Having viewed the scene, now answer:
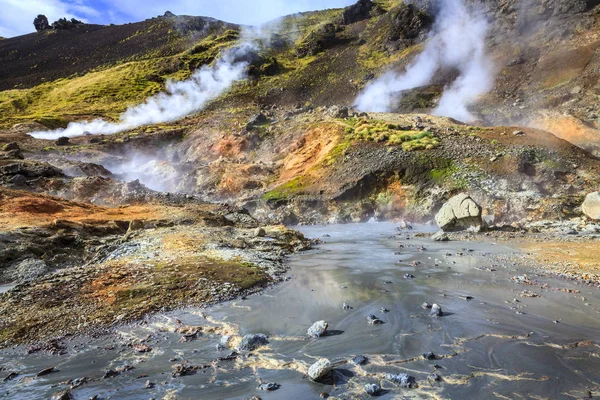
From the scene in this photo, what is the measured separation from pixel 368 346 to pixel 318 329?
3.96 ft

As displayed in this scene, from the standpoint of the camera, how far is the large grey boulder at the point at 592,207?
20.6 meters

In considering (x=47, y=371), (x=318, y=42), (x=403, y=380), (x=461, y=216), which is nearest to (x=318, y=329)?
(x=403, y=380)

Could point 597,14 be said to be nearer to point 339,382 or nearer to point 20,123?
point 339,382

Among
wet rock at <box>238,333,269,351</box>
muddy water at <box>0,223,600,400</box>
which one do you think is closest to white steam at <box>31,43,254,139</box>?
muddy water at <box>0,223,600,400</box>

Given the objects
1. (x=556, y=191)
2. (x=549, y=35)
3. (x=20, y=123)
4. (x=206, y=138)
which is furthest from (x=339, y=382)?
(x=20, y=123)

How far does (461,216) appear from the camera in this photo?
71.5 ft

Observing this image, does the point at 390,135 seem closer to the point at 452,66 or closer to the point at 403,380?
the point at 403,380

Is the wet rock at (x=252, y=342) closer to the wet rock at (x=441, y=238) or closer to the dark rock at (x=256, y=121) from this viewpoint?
the wet rock at (x=441, y=238)

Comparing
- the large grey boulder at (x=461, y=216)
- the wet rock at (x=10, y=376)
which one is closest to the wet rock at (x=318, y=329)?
the wet rock at (x=10, y=376)

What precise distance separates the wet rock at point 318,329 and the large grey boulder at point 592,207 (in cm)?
1896

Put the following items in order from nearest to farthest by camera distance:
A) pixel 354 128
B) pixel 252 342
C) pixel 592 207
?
pixel 252 342, pixel 592 207, pixel 354 128

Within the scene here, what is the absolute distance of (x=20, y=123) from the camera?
6650cm

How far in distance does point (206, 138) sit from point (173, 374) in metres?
50.8

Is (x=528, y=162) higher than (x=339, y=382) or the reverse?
higher
